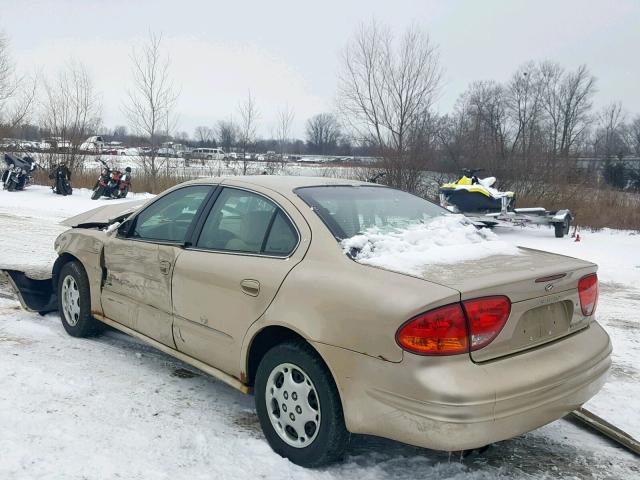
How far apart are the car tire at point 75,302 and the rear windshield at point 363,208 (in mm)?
2330

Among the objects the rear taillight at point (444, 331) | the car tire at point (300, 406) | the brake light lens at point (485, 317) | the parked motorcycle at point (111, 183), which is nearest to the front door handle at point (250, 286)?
the car tire at point (300, 406)

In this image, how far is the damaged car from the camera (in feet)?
8.43

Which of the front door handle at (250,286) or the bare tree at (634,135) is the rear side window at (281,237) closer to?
the front door handle at (250,286)

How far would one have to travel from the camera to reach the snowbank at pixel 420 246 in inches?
117

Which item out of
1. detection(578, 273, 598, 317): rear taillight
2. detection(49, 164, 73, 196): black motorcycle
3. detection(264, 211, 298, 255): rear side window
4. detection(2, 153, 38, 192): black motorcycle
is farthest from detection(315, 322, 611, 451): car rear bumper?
detection(2, 153, 38, 192): black motorcycle

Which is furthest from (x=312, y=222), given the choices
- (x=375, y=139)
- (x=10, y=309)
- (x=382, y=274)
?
(x=375, y=139)

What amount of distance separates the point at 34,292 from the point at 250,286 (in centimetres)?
345

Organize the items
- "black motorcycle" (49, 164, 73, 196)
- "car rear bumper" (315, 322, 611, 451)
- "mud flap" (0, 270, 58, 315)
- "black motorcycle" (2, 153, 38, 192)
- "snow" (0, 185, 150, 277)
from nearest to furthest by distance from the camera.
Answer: "car rear bumper" (315, 322, 611, 451), "mud flap" (0, 270, 58, 315), "snow" (0, 185, 150, 277), "black motorcycle" (49, 164, 73, 196), "black motorcycle" (2, 153, 38, 192)

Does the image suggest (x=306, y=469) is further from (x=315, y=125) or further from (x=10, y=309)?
(x=315, y=125)

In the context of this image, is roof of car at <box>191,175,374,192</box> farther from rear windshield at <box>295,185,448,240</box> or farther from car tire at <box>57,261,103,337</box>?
car tire at <box>57,261,103,337</box>

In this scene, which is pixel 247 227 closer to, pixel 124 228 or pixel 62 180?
pixel 124 228

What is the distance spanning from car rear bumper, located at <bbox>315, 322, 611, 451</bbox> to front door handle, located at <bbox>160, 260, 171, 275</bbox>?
59.7 inches

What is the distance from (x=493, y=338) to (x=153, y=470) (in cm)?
187

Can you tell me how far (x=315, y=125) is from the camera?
67.2m
